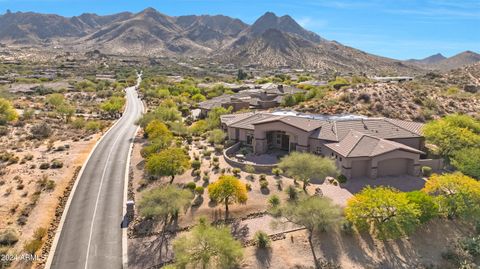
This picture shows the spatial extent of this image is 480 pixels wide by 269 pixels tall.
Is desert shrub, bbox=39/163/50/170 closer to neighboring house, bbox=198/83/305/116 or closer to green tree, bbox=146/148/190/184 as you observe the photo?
green tree, bbox=146/148/190/184

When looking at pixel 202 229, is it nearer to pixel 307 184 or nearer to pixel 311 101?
pixel 307 184

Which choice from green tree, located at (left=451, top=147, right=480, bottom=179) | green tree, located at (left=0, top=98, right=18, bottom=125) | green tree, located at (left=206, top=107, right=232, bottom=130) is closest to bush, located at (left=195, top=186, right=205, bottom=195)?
green tree, located at (left=206, top=107, right=232, bottom=130)

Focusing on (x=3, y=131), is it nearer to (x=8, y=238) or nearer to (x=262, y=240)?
(x=8, y=238)

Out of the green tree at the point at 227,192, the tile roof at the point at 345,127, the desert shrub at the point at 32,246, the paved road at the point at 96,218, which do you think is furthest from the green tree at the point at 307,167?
the desert shrub at the point at 32,246

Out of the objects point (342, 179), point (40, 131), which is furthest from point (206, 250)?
point (40, 131)

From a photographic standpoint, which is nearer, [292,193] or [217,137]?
[292,193]

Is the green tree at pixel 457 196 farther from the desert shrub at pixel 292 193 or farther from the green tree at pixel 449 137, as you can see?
the green tree at pixel 449 137
